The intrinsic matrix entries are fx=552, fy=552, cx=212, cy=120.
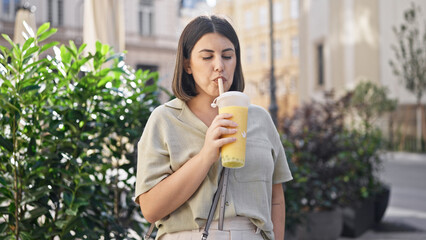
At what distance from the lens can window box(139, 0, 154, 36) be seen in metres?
31.2

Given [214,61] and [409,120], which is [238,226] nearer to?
[214,61]

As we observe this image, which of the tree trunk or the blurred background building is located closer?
the tree trunk

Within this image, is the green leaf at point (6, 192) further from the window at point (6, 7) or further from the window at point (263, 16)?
the window at point (263, 16)

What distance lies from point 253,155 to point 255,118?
15 cm

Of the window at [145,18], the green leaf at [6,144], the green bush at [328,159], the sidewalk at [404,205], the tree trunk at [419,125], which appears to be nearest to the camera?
the green leaf at [6,144]

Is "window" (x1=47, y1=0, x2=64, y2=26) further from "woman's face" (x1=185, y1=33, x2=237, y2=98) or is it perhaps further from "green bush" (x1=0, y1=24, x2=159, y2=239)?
"woman's face" (x1=185, y1=33, x2=237, y2=98)

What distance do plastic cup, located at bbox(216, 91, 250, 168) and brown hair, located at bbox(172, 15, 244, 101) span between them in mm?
245

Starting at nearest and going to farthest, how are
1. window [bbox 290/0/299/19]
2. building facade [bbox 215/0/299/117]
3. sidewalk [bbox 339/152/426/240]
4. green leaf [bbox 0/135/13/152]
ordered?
green leaf [bbox 0/135/13/152] → sidewalk [bbox 339/152/426/240] → building facade [bbox 215/0/299/117] → window [bbox 290/0/299/19]

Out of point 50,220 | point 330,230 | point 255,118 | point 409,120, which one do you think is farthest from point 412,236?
point 409,120

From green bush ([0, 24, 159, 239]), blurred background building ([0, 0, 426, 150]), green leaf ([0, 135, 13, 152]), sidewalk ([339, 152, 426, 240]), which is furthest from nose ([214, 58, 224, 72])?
blurred background building ([0, 0, 426, 150])

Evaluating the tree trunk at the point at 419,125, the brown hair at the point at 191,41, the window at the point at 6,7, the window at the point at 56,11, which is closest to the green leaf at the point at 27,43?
the brown hair at the point at 191,41

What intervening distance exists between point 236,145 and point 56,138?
4.83ft

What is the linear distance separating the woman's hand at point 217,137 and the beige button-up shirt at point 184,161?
133mm

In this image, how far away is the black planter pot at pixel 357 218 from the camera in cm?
607
